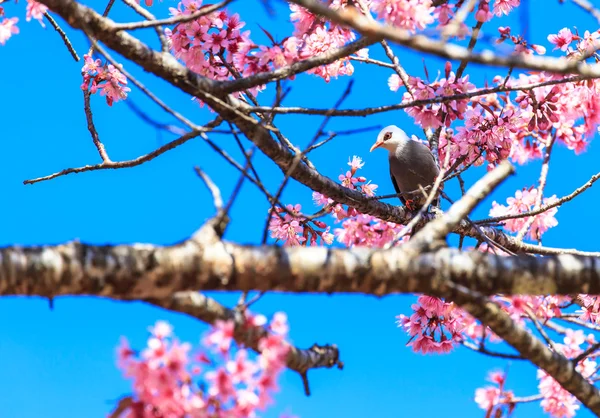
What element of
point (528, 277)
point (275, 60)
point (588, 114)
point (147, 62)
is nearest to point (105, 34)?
point (147, 62)

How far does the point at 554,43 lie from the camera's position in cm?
552

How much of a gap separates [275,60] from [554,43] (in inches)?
111

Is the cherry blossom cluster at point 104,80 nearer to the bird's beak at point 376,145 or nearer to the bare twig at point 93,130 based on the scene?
the bare twig at point 93,130

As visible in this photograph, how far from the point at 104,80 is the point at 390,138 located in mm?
3626

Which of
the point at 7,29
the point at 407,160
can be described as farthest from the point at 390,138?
the point at 7,29

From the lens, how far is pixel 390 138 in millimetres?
7820

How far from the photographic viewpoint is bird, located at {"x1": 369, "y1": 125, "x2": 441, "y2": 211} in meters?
7.14

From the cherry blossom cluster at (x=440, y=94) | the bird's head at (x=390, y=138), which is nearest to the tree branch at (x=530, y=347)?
the cherry blossom cluster at (x=440, y=94)

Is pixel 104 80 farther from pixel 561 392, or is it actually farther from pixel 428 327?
pixel 561 392

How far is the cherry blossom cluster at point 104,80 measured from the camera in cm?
518

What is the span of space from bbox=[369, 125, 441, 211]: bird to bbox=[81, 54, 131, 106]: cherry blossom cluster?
2984 mm

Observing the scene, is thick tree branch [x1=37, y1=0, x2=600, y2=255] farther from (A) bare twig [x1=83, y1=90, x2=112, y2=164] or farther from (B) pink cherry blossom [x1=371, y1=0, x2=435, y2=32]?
(A) bare twig [x1=83, y1=90, x2=112, y2=164]

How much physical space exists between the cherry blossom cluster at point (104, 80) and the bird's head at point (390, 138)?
346 cm

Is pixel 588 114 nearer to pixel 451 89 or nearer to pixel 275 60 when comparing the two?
pixel 451 89
